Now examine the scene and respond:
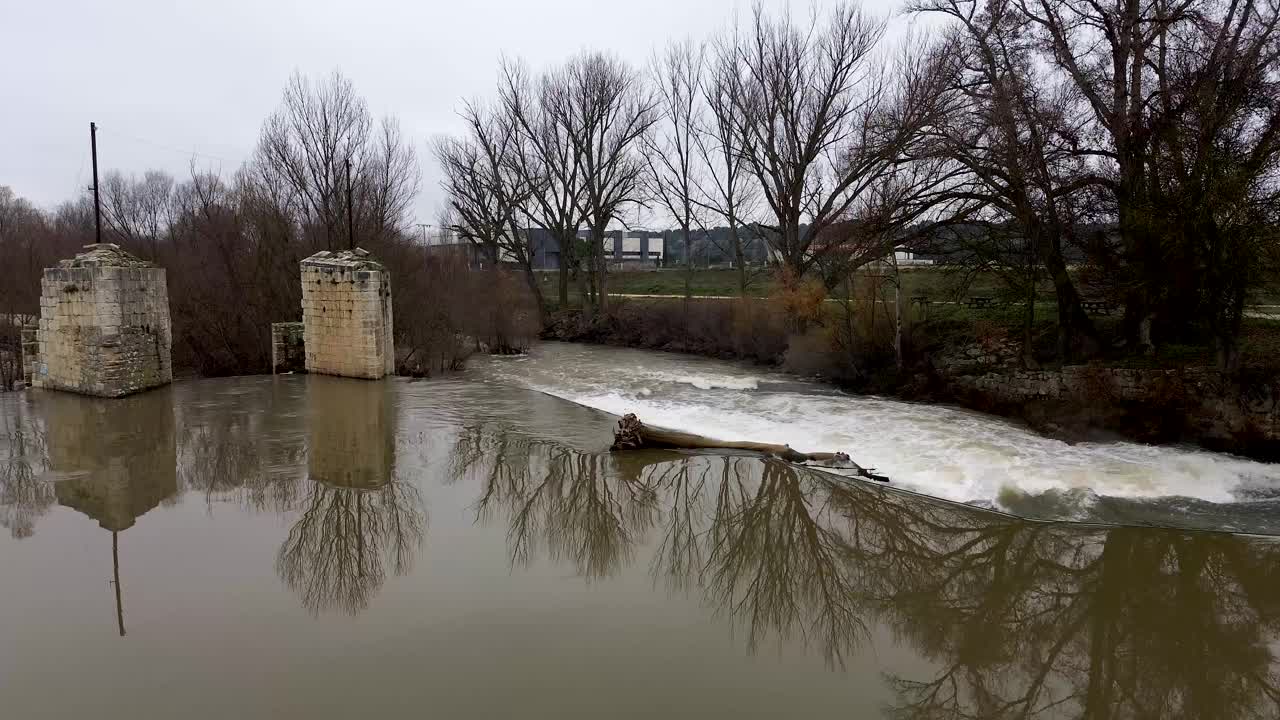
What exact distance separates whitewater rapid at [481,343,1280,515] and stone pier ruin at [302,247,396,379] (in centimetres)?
385

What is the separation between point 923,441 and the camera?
11609 mm

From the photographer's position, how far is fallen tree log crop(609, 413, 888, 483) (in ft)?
33.1

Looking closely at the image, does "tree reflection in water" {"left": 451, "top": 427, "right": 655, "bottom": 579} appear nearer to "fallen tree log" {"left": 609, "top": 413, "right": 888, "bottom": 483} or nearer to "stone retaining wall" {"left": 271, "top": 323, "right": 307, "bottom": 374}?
"fallen tree log" {"left": 609, "top": 413, "right": 888, "bottom": 483}

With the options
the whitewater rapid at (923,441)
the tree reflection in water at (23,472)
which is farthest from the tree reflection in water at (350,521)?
the whitewater rapid at (923,441)

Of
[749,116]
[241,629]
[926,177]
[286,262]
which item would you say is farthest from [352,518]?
[749,116]

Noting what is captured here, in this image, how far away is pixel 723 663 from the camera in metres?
4.91

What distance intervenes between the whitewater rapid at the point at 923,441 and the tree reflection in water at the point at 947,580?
147 centimetres

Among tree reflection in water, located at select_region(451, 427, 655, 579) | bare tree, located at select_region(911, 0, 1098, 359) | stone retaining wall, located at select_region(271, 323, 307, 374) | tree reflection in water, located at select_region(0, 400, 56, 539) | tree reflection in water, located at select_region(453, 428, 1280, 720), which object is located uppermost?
bare tree, located at select_region(911, 0, 1098, 359)

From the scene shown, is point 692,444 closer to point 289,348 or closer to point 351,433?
point 351,433

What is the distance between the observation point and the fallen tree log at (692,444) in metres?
10.1

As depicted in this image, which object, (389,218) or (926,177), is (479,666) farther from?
(389,218)

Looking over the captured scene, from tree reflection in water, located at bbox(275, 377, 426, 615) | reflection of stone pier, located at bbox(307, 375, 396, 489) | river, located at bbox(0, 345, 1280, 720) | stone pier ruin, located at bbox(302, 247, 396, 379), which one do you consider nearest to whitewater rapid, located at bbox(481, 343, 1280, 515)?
river, located at bbox(0, 345, 1280, 720)

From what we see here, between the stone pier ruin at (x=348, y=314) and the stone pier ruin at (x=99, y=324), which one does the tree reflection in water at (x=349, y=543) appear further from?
the stone pier ruin at (x=348, y=314)

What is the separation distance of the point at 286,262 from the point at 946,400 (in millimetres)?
16814
